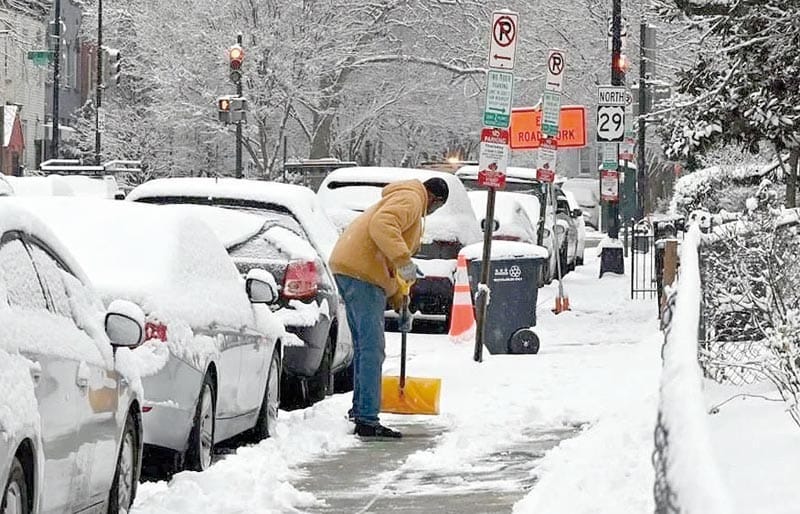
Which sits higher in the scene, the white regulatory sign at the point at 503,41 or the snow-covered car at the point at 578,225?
the white regulatory sign at the point at 503,41

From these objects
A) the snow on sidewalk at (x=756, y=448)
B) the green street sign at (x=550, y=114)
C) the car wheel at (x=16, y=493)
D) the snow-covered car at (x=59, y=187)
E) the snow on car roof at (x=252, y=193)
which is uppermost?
the green street sign at (x=550, y=114)

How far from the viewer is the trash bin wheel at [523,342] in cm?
1670

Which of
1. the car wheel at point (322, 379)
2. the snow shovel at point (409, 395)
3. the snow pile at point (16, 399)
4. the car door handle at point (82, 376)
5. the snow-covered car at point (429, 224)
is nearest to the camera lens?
the snow pile at point (16, 399)

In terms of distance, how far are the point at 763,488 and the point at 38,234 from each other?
2933 millimetres

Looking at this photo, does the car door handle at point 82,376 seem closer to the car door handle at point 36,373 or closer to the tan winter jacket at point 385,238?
the car door handle at point 36,373

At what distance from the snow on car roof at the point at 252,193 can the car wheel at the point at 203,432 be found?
12.0 ft

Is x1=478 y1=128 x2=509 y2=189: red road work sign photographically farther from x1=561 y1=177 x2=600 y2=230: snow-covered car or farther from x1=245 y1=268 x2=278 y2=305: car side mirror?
x1=561 y1=177 x2=600 y2=230: snow-covered car

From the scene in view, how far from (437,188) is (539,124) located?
15.0 meters

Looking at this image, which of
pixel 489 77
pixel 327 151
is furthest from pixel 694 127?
pixel 327 151

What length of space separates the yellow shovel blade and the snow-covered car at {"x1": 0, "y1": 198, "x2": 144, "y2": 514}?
4512 millimetres

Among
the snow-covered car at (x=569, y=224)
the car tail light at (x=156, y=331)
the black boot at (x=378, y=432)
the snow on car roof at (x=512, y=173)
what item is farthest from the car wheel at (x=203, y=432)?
the snow-covered car at (x=569, y=224)

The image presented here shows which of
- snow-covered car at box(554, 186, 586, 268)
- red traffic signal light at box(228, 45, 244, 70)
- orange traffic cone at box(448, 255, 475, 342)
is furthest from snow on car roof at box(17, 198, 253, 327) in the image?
red traffic signal light at box(228, 45, 244, 70)

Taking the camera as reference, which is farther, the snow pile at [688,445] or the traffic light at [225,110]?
the traffic light at [225,110]

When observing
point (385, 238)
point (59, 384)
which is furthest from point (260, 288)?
point (59, 384)
